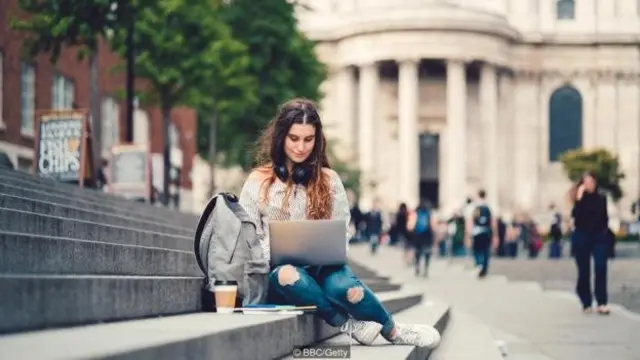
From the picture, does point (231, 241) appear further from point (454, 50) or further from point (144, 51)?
point (454, 50)

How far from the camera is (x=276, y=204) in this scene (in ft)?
26.5

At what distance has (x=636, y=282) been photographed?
2328 cm

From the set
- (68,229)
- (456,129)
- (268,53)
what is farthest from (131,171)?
(456,129)

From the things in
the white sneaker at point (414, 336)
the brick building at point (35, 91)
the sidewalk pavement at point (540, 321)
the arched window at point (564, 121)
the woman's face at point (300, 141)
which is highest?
the arched window at point (564, 121)

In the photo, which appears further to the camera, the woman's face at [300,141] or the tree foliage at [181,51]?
the tree foliage at [181,51]

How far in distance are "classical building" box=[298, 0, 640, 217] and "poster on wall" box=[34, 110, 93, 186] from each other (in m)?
55.1

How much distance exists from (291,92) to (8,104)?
1932 centimetres

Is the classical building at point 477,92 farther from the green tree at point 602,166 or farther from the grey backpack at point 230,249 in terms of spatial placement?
the grey backpack at point 230,249

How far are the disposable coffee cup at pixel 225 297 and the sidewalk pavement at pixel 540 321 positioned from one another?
4.04 metres

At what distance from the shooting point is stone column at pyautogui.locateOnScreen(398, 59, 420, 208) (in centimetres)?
7831

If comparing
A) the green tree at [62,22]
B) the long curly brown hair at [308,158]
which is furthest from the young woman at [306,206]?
the green tree at [62,22]

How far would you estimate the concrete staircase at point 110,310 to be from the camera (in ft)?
15.6

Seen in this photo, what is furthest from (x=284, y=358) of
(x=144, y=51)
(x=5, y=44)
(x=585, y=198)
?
(x=144, y=51)

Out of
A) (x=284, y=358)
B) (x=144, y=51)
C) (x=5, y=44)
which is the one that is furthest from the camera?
(x=144, y=51)
